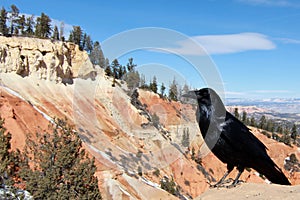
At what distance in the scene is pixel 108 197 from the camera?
992 inches

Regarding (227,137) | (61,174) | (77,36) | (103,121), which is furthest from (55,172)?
(77,36)

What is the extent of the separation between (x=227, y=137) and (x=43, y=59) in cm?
3750

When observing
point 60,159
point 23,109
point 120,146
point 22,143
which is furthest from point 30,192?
point 120,146

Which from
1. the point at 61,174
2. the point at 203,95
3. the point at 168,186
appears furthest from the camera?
the point at 168,186

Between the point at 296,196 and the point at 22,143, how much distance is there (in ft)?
86.6

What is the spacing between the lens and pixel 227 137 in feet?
15.8

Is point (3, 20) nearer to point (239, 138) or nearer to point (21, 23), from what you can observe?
point (21, 23)

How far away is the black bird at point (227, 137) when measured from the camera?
4.74 meters

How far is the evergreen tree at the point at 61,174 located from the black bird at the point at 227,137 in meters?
12.5

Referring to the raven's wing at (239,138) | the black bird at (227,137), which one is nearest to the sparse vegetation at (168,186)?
the black bird at (227,137)

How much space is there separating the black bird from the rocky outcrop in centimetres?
3444

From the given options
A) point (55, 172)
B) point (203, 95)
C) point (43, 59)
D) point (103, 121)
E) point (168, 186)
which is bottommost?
point (168, 186)

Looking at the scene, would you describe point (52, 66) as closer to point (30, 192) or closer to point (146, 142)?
point (146, 142)

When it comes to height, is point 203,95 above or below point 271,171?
above
